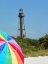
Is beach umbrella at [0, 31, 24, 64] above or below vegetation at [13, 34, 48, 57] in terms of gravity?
below

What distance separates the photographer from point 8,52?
227 inches

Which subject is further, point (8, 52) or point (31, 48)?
point (31, 48)

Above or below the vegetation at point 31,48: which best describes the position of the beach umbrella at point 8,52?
below

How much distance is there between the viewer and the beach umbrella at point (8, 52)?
18.5 ft

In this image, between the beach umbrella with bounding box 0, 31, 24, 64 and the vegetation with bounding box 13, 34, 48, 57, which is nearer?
the beach umbrella with bounding box 0, 31, 24, 64

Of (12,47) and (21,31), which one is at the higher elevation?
(21,31)

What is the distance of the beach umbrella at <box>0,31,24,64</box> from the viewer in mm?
5652

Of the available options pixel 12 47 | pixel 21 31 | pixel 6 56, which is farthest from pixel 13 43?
pixel 21 31

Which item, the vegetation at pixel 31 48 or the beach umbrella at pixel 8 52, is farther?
the vegetation at pixel 31 48

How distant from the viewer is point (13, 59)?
229 inches

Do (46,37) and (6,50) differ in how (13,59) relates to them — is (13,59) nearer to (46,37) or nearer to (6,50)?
(6,50)

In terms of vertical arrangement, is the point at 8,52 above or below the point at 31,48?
below

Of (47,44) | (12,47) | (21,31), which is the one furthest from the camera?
(21,31)

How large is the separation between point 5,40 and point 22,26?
57560 millimetres
